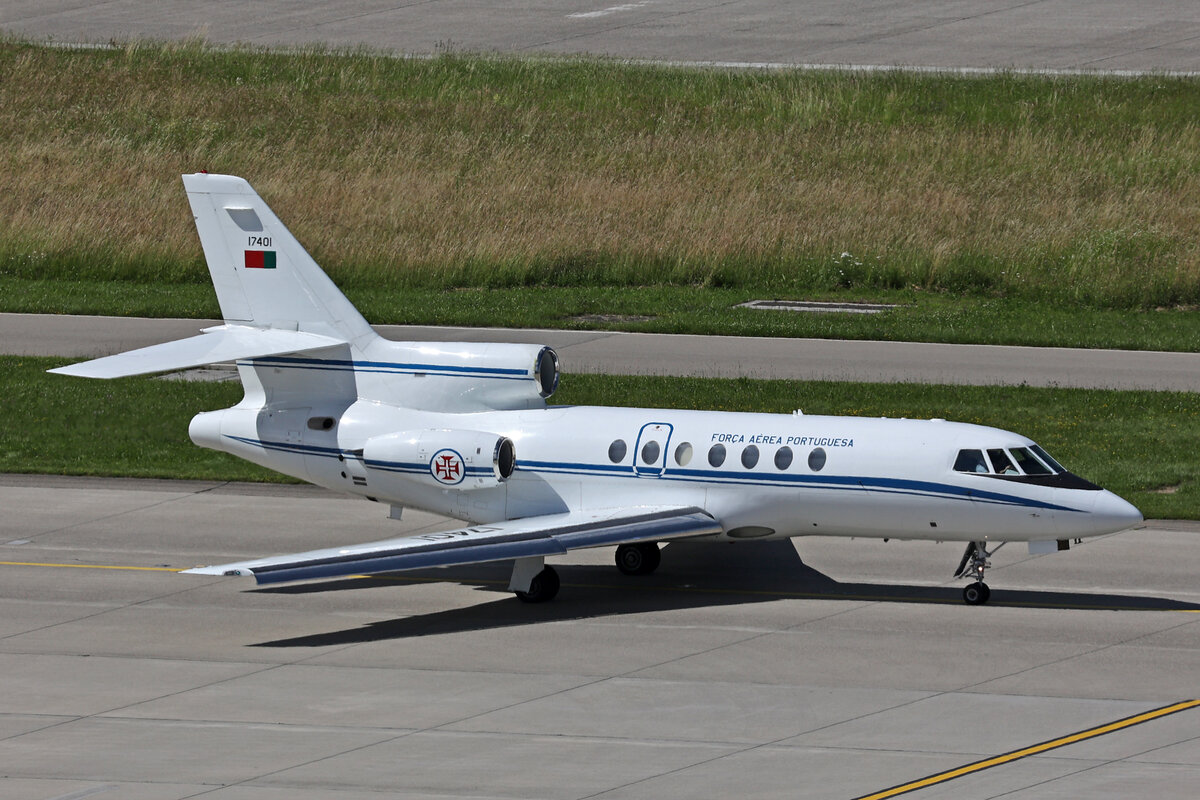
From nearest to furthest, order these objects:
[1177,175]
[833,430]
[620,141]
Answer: [833,430], [1177,175], [620,141]

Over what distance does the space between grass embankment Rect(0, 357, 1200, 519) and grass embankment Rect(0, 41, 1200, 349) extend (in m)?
6.85

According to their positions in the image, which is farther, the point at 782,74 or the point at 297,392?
the point at 782,74

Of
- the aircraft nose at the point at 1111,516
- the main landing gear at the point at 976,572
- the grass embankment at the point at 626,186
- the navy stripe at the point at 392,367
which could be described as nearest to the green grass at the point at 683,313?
the grass embankment at the point at 626,186

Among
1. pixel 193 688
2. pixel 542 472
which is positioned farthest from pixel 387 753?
pixel 542 472

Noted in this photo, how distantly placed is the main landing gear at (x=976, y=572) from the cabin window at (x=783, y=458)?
272 cm

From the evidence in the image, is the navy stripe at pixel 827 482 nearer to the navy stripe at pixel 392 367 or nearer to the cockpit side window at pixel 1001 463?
the cockpit side window at pixel 1001 463

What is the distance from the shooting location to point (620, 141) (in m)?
59.3

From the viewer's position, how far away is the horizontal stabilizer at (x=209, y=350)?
78.9 feet

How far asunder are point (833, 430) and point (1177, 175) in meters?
34.3

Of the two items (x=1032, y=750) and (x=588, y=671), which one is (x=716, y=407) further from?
(x=1032, y=750)

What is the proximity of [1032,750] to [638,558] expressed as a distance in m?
8.70

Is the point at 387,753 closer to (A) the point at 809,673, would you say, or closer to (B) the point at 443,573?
(A) the point at 809,673

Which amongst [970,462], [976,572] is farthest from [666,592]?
[970,462]

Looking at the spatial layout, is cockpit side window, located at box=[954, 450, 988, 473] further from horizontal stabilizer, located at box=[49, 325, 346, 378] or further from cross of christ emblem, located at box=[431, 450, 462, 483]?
horizontal stabilizer, located at box=[49, 325, 346, 378]
